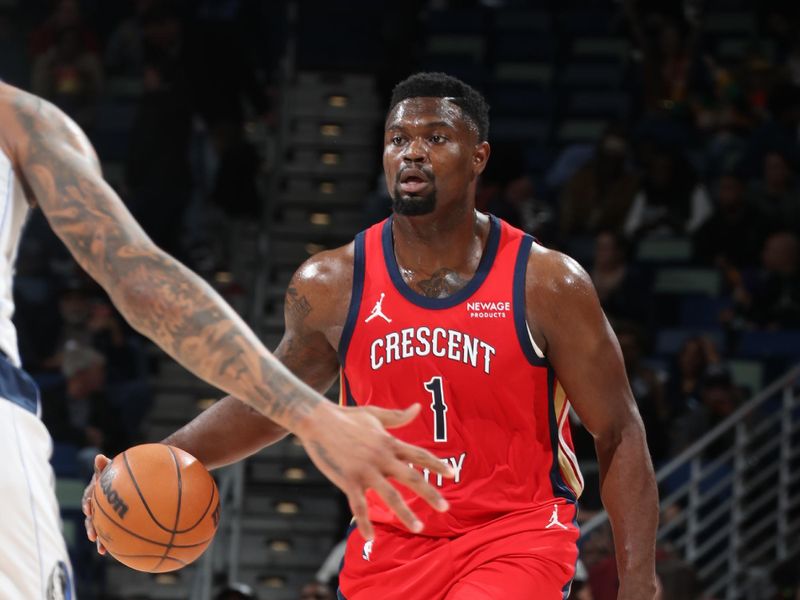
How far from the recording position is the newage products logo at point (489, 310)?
407 centimetres

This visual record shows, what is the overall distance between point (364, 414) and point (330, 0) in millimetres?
11316

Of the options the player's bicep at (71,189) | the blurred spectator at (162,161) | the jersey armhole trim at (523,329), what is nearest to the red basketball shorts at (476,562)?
the jersey armhole trim at (523,329)

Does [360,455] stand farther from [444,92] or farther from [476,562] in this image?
[444,92]

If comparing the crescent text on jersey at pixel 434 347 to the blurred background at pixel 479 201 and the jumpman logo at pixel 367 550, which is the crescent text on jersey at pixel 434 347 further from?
the blurred background at pixel 479 201

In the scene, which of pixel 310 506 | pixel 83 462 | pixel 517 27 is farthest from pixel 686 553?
pixel 517 27

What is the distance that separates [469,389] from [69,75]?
931 centimetres

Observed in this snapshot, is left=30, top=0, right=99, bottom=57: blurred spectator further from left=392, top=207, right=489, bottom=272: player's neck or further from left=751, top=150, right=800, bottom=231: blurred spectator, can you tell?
left=392, top=207, right=489, bottom=272: player's neck

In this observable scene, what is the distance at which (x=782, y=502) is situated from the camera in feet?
28.3

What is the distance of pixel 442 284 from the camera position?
4.20 meters

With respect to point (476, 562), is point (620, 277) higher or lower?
higher

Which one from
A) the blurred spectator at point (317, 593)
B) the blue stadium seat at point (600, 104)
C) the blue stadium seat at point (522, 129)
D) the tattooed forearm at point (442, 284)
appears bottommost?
the blurred spectator at point (317, 593)

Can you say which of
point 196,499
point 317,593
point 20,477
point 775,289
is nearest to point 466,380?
point 196,499

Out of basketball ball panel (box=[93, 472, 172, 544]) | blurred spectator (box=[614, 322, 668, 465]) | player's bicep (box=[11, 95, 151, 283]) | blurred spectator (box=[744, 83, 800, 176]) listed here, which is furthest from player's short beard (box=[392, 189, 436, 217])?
blurred spectator (box=[744, 83, 800, 176])

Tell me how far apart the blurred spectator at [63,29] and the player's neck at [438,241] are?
30.2 ft
